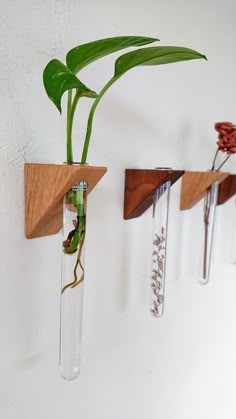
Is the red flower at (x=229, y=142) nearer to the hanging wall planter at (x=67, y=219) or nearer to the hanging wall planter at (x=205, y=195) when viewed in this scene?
the hanging wall planter at (x=205, y=195)

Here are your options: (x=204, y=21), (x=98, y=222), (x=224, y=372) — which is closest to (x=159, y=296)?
(x=98, y=222)

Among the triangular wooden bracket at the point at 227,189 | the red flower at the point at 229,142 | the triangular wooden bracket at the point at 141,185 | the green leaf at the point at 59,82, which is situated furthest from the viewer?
the triangular wooden bracket at the point at 227,189

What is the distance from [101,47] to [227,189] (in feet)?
2.16

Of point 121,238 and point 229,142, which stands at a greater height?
point 229,142

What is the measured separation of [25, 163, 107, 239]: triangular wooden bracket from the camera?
383 mm

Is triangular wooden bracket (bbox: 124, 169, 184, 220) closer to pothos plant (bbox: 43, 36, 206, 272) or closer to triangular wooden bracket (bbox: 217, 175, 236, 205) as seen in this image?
pothos plant (bbox: 43, 36, 206, 272)

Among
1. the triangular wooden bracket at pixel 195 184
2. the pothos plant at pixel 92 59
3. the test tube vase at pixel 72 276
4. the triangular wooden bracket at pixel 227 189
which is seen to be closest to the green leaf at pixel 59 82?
the pothos plant at pixel 92 59

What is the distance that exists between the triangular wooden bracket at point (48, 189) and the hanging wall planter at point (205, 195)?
375mm

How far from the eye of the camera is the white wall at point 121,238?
457 millimetres

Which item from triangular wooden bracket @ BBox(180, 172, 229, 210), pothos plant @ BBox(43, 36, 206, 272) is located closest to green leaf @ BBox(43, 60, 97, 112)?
pothos plant @ BBox(43, 36, 206, 272)

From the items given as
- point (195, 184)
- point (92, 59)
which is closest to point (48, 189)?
point (92, 59)

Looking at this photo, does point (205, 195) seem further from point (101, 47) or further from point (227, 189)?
point (101, 47)

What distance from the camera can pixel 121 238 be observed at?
0.63 meters

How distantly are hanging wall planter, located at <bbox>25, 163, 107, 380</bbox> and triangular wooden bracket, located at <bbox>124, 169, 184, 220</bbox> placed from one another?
0.54ft
